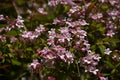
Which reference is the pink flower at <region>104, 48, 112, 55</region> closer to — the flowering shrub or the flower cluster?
the flowering shrub

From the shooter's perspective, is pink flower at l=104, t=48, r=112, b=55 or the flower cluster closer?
the flower cluster

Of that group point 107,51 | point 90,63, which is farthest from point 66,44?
point 107,51

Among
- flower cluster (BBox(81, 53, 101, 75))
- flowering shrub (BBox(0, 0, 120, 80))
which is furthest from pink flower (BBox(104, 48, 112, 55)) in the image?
flower cluster (BBox(81, 53, 101, 75))

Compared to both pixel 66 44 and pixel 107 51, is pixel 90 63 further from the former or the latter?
pixel 107 51

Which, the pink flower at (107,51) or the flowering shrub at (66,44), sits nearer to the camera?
the flowering shrub at (66,44)

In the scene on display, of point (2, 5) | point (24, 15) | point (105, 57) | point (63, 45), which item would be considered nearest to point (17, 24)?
point (63, 45)

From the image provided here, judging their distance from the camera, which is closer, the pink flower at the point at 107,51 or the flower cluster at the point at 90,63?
the flower cluster at the point at 90,63

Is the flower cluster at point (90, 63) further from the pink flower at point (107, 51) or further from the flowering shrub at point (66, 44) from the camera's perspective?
the pink flower at point (107, 51)

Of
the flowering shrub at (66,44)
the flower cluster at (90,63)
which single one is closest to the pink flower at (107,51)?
the flowering shrub at (66,44)
